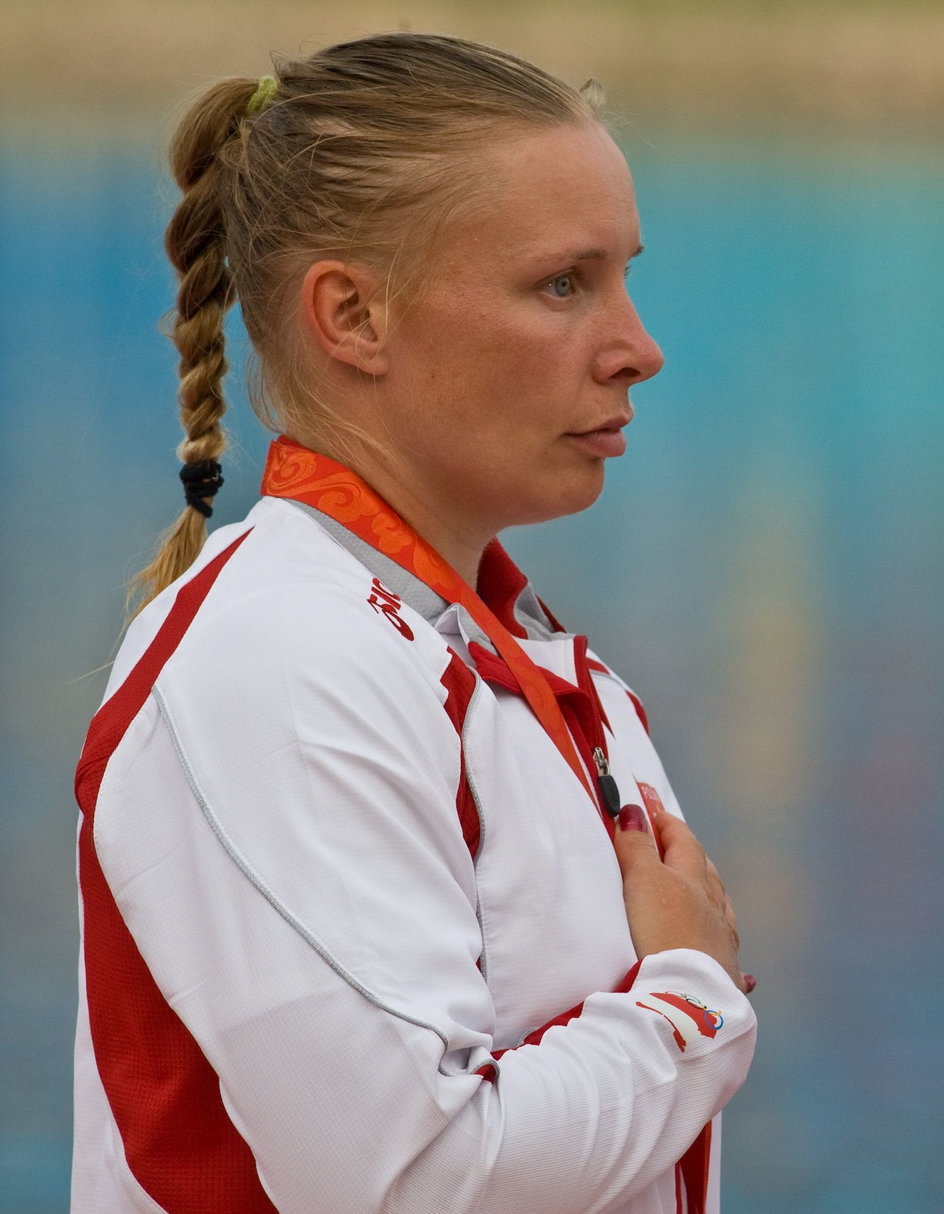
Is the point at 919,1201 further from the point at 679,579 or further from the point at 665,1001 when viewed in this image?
the point at 665,1001

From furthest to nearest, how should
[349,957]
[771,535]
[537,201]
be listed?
1. [771,535]
2. [537,201]
3. [349,957]

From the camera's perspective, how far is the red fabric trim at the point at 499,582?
1.19m

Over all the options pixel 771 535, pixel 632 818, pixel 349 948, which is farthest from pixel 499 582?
pixel 771 535

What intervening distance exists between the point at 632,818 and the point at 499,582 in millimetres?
275

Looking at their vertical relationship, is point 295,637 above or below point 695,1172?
above

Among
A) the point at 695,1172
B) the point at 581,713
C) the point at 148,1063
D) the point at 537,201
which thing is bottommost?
the point at 695,1172

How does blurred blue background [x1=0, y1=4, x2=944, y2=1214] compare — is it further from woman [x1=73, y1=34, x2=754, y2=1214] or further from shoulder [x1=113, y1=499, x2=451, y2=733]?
shoulder [x1=113, y1=499, x2=451, y2=733]

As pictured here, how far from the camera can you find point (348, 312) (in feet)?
3.35

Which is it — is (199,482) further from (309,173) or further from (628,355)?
(628,355)

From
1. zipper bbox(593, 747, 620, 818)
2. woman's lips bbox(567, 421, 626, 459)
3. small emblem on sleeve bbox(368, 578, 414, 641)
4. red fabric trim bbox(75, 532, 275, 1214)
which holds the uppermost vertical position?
woman's lips bbox(567, 421, 626, 459)

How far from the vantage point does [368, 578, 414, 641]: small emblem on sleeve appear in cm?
90

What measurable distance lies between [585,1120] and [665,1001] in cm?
10

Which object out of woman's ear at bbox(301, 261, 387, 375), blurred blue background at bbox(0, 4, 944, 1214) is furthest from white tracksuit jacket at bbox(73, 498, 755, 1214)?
blurred blue background at bbox(0, 4, 944, 1214)

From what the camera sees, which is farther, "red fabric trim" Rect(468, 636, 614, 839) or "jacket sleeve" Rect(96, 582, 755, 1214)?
"red fabric trim" Rect(468, 636, 614, 839)
